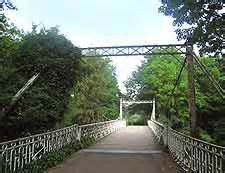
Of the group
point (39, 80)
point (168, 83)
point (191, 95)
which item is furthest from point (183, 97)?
point (39, 80)

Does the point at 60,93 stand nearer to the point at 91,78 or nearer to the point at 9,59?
the point at 9,59

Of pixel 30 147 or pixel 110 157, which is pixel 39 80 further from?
pixel 30 147

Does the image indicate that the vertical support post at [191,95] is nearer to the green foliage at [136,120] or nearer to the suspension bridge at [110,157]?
the suspension bridge at [110,157]

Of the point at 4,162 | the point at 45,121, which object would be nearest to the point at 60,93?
the point at 45,121

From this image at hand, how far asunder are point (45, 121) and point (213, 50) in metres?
7.44

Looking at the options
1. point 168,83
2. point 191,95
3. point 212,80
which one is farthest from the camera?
point 168,83

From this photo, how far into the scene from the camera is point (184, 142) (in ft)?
36.7

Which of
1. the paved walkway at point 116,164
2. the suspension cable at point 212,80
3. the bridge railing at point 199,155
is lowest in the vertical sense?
the paved walkway at point 116,164

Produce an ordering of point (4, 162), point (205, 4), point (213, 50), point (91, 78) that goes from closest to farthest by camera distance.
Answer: point (4, 162) → point (205, 4) → point (213, 50) → point (91, 78)

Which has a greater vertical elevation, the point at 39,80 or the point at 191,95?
the point at 39,80

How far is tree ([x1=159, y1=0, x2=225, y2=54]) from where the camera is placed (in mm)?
8789

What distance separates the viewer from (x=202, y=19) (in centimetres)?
920

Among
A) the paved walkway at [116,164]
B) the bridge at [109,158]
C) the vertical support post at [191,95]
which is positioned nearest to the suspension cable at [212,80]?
the vertical support post at [191,95]

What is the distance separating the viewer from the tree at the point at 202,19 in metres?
8.79
